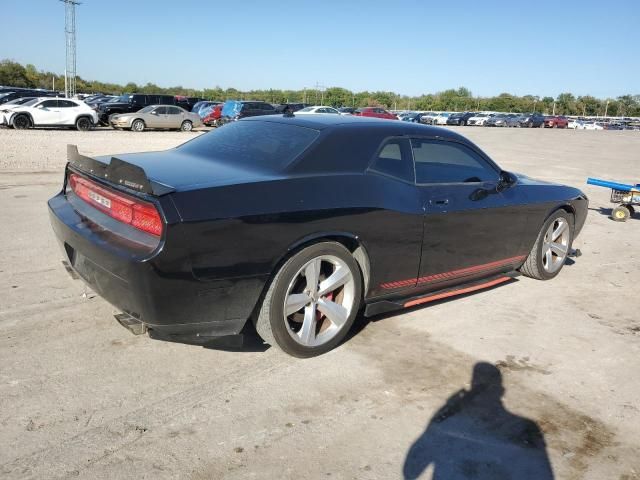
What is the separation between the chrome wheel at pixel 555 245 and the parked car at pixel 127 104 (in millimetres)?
26774

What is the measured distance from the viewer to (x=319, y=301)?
3.63m

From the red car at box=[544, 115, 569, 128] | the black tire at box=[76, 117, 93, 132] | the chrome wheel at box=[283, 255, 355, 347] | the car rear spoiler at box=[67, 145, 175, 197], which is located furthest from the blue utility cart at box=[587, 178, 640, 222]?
the red car at box=[544, 115, 569, 128]

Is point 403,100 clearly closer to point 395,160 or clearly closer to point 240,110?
point 240,110

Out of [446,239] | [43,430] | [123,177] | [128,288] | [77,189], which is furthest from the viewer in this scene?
[446,239]

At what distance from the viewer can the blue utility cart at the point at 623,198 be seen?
29.2ft

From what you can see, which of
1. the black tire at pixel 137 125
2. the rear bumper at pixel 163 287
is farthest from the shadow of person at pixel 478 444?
the black tire at pixel 137 125

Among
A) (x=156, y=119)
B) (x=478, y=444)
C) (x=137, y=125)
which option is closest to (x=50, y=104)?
(x=137, y=125)

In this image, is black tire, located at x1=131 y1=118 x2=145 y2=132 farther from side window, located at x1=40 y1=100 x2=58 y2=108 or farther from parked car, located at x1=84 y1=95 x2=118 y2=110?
parked car, located at x1=84 y1=95 x2=118 y2=110

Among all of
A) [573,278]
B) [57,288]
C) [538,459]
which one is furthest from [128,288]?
[573,278]

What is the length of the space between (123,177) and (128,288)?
67 centimetres

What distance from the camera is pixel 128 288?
9.96 feet

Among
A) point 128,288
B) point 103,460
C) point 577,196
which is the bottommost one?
point 103,460

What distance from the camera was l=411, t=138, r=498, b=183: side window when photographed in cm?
431

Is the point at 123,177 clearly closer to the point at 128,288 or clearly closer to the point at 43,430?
the point at 128,288
